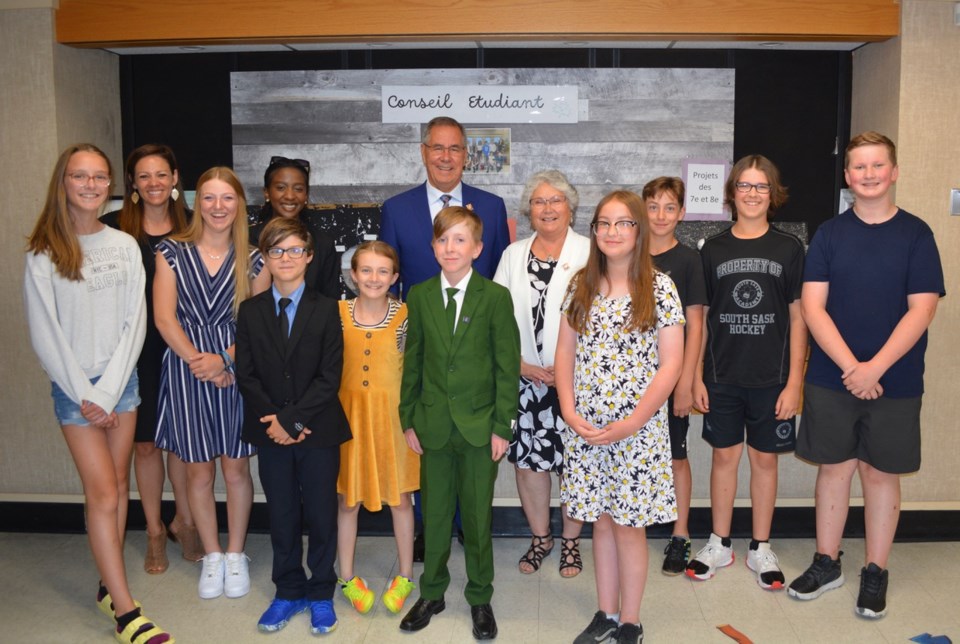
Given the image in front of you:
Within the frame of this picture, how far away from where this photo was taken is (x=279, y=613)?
2832mm

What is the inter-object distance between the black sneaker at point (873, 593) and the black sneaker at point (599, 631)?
896mm

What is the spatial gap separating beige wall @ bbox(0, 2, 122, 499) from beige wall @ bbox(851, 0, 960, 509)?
12.3 ft

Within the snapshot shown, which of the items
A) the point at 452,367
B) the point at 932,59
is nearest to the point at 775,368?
the point at 452,367

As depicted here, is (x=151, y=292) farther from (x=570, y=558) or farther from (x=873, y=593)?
(x=873, y=593)

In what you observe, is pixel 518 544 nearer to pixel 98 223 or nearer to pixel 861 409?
pixel 861 409

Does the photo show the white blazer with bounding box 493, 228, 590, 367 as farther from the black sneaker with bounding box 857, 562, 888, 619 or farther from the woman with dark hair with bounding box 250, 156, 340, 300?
the black sneaker with bounding box 857, 562, 888, 619

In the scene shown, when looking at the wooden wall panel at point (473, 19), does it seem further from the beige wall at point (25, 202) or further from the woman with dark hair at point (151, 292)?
the woman with dark hair at point (151, 292)

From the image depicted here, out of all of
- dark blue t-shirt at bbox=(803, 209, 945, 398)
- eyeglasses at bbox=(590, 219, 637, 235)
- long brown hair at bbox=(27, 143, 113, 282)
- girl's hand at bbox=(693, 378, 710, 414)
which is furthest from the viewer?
girl's hand at bbox=(693, 378, 710, 414)

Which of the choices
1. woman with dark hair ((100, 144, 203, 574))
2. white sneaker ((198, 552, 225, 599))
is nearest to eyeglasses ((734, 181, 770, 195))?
woman with dark hair ((100, 144, 203, 574))

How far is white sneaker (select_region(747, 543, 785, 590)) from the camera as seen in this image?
122 inches

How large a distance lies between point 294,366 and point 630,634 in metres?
1.35

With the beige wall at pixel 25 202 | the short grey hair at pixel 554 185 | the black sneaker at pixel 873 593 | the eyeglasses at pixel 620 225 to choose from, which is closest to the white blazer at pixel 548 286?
the short grey hair at pixel 554 185

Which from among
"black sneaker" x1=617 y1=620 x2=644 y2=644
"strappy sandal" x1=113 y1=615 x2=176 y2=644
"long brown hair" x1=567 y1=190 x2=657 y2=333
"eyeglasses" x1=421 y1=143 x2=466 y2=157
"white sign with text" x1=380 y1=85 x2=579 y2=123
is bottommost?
"strappy sandal" x1=113 y1=615 x2=176 y2=644

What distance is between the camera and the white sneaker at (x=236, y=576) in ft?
10.1
